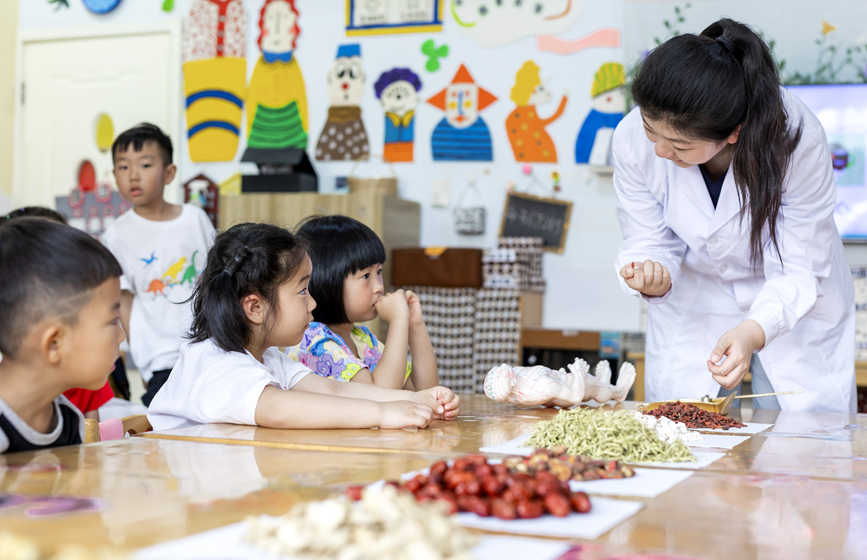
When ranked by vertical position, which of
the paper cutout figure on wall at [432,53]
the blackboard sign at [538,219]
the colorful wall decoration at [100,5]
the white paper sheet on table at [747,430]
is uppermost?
the colorful wall decoration at [100,5]

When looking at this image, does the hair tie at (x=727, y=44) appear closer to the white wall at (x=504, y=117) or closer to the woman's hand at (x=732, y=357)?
the woman's hand at (x=732, y=357)

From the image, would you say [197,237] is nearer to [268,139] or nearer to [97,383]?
[268,139]

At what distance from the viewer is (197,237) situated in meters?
2.98

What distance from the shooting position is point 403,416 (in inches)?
52.7

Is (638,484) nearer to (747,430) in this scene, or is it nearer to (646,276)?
(747,430)

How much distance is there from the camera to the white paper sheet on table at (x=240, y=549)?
60cm

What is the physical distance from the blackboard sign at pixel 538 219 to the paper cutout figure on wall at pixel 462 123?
0.94 feet

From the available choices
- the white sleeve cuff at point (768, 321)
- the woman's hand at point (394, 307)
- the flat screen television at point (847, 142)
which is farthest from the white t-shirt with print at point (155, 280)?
the flat screen television at point (847, 142)

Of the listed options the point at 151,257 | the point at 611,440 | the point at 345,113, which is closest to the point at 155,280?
the point at 151,257

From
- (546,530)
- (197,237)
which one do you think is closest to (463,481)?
(546,530)

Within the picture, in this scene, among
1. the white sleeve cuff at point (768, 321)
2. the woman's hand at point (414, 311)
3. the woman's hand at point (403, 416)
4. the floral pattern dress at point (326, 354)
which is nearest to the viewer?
the woman's hand at point (403, 416)

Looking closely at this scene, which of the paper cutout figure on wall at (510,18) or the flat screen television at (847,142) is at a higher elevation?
the paper cutout figure on wall at (510,18)

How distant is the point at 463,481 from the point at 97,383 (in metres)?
0.61

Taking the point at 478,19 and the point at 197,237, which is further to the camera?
the point at 478,19
